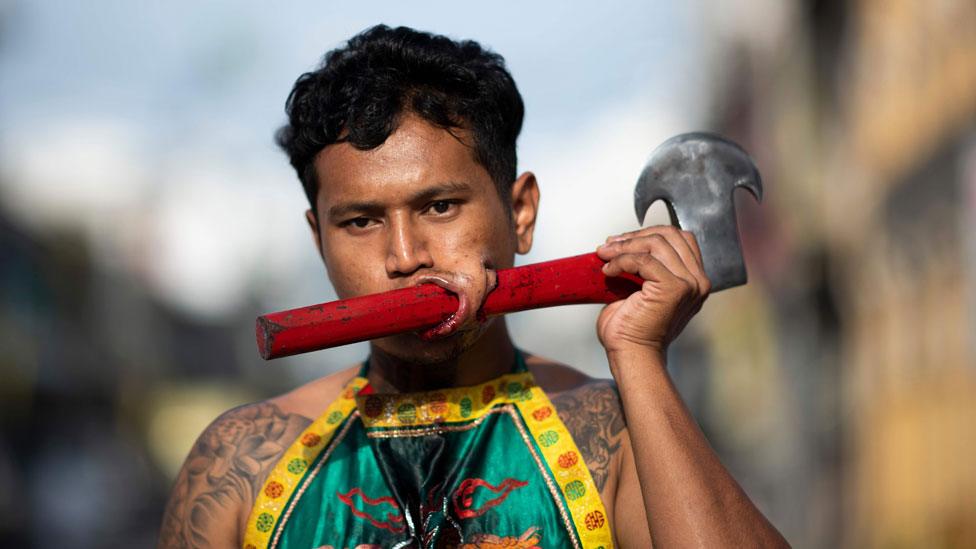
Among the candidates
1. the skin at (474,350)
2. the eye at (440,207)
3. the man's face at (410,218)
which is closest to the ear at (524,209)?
the skin at (474,350)

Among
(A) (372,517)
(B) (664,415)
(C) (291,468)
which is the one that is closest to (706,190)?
(B) (664,415)

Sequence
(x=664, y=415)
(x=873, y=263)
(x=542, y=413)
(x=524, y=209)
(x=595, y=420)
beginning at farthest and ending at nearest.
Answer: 1. (x=873, y=263)
2. (x=524, y=209)
3. (x=542, y=413)
4. (x=595, y=420)
5. (x=664, y=415)

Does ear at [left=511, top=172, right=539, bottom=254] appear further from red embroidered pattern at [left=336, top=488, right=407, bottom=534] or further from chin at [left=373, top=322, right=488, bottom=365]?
red embroidered pattern at [left=336, top=488, right=407, bottom=534]

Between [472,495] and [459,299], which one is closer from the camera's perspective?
[459,299]

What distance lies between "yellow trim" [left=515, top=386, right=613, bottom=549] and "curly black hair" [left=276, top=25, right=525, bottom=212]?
23.1 inches

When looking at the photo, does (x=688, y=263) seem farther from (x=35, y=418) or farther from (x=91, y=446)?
(x=91, y=446)

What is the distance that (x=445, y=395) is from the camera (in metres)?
3.23

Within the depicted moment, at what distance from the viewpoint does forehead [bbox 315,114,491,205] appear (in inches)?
115

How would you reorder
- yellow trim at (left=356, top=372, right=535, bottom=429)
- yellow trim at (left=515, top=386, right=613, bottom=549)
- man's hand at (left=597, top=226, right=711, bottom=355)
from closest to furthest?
man's hand at (left=597, top=226, right=711, bottom=355) < yellow trim at (left=515, top=386, right=613, bottom=549) < yellow trim at (left=356, top=372, right=535, bottom=429)

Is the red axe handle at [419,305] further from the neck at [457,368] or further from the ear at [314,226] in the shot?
the ear at [314,226]

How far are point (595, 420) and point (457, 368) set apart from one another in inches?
16.5

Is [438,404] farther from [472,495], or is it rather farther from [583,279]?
[583,279]

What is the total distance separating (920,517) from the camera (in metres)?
14.1

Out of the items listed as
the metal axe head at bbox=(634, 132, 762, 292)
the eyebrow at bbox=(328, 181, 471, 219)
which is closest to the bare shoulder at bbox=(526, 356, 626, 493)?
the metal axe head at bbox=(634, 132, 762, 292)
